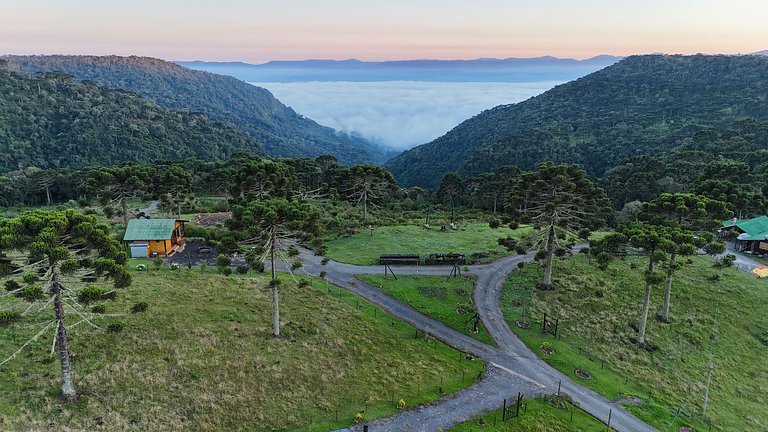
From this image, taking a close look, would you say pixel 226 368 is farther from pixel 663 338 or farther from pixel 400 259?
pixel 663 338

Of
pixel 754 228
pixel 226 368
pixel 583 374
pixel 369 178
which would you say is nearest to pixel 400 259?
pixel 369 178

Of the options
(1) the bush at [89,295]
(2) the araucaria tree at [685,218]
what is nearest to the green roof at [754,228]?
(2) the araucaria tree at [685,218]

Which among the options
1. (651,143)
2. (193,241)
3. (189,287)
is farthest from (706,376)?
(651,143)

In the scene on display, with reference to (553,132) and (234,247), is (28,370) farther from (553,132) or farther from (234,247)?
(553,132)

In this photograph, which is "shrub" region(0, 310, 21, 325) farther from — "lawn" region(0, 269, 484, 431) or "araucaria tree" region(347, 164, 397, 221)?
"araucaria tree" region(347, 164, 397, 221)

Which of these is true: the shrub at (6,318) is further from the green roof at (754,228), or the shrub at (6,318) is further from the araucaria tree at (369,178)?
the green roof at (754,228)
